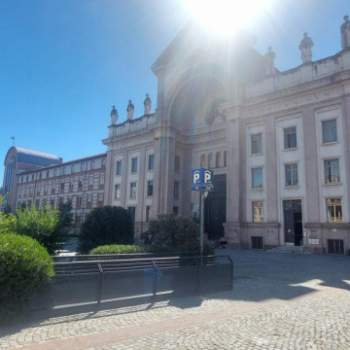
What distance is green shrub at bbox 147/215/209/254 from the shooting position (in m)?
11.7

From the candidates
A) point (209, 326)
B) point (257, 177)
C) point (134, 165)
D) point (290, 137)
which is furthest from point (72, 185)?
point (209, 326)

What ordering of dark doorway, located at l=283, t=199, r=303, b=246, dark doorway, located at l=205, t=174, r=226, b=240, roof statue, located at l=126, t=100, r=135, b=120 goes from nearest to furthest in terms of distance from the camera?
dark doorway, located at l=283, t=199, r=303, b=246 < dark doorway, located at l=205, t=174, r=226, b=240 < roof statue, located at l=126, t=100, r=135, b=120

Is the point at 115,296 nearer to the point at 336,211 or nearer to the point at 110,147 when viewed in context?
the point at 336,211

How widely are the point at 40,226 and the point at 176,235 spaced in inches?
192

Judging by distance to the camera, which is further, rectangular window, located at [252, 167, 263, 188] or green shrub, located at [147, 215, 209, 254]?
rectangular window, located at [252, 167, 263, 188]

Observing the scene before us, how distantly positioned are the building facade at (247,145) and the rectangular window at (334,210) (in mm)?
72

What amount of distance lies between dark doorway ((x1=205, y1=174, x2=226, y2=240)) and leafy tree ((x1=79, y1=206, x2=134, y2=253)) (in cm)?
1918

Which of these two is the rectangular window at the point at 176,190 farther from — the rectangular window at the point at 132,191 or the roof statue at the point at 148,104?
the roof statue at the point at 148,104

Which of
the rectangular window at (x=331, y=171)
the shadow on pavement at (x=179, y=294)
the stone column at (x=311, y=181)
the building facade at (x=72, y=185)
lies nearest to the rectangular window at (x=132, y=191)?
the building facade at (x=72, y=185)

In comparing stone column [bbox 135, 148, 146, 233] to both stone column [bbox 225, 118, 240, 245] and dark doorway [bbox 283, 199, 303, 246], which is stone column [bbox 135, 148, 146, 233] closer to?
stone column [bbox 225, 118, 240, 245]

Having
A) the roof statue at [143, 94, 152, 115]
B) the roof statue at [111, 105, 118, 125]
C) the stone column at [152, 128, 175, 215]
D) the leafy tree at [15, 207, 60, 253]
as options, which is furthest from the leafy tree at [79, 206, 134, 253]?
the roof statue at [111, 105, 118, 125]

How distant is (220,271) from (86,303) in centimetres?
427

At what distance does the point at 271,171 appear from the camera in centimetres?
2867

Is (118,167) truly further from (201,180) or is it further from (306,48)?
(201,180)
